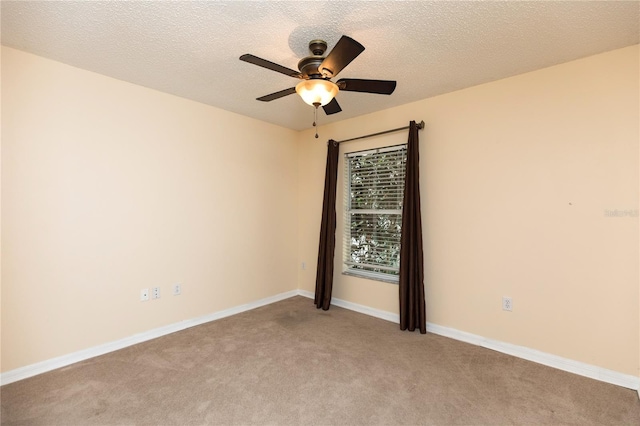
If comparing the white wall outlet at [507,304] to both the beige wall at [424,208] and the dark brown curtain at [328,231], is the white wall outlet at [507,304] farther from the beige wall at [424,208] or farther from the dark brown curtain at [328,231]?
the dark brown curtain at [328,231]

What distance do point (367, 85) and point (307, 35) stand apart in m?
0.54

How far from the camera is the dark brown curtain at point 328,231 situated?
13.0 feet

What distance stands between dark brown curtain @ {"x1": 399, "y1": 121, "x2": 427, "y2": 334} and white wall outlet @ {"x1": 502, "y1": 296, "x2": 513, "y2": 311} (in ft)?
2.35

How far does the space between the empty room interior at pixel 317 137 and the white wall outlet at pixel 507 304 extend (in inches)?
0.5

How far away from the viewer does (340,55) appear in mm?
1735

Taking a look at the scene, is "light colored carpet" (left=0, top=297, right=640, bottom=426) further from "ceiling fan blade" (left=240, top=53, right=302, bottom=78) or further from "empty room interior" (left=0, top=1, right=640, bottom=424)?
"ceiling fan blade" (left=240, top=53, right=302, bottom=78)

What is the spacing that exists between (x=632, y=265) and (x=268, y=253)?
358 centimetres

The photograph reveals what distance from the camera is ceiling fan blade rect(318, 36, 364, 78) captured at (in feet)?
5.30

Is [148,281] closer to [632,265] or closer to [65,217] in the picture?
[65,217]

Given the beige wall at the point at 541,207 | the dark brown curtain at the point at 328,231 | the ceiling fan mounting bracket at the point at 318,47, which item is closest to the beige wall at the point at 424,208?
the beige wall at the point at 541,207

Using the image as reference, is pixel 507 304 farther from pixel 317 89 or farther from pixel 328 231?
pixel 317 89

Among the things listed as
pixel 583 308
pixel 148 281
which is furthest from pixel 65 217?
pixel 583 308

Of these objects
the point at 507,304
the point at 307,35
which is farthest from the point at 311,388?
the point at 307,35

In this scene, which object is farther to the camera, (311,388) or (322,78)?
(311,388)
